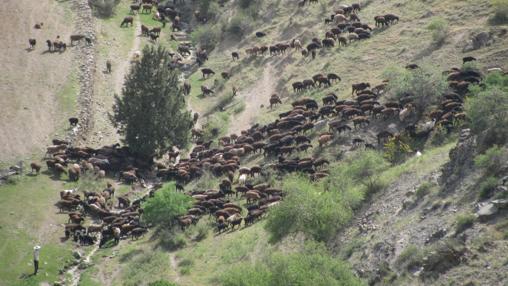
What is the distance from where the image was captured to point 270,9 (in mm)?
76125

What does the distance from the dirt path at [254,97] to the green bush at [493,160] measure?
28.4 meters

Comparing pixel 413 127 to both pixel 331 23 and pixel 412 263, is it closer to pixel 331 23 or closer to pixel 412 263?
pixel 412 263

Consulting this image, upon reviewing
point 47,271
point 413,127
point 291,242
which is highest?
point 413,127

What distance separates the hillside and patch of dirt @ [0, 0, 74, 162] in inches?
7.2

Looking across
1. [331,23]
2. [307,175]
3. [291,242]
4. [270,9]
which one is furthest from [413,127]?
[270,9]

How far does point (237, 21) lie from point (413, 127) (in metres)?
35.9

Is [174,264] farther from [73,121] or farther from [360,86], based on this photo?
[73,121]

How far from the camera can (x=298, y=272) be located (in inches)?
1126

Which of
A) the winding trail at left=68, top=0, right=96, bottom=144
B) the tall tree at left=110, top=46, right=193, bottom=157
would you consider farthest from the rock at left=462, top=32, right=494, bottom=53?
the winding trail at left=68, top=0, right=96, bottom=144

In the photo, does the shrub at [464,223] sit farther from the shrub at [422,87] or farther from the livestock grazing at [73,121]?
the livestock grazing at [73,121]

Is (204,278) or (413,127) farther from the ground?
(413,127)

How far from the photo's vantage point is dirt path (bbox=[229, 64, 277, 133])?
58969 mm

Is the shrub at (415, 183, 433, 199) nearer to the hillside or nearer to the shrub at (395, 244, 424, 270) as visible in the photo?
the hillside

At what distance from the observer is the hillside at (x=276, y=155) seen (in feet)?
101
